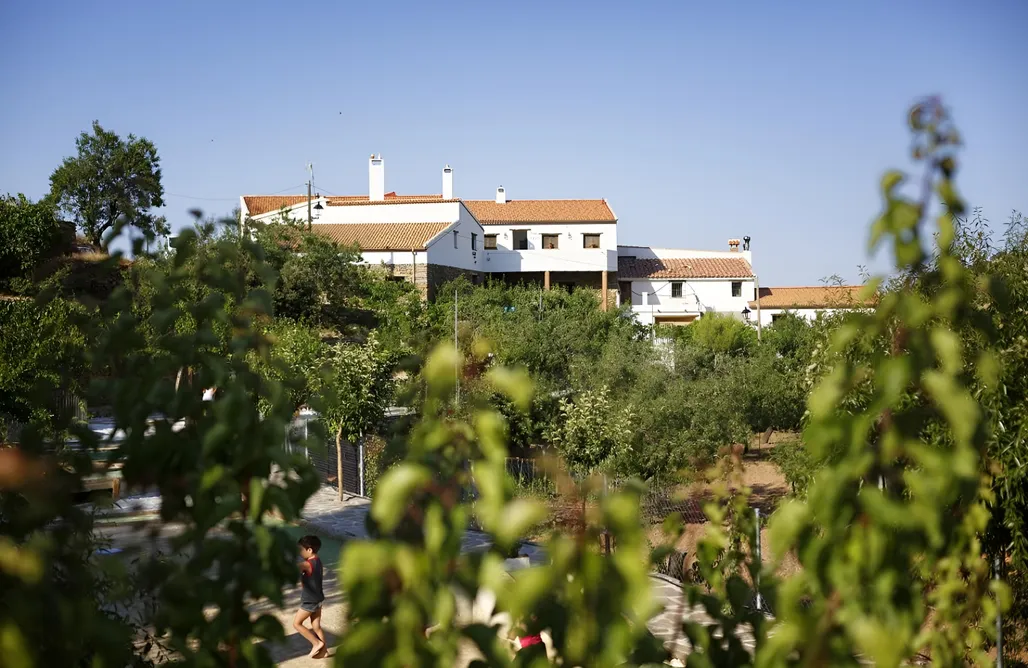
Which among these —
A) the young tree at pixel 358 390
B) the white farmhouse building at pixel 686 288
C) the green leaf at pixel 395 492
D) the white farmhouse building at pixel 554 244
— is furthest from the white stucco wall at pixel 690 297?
the green leaf at pixel 395 492

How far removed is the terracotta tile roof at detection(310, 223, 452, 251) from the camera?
1470 inches

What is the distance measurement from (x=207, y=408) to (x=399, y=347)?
1962 cm

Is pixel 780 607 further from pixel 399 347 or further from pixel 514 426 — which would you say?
pixel 399 347

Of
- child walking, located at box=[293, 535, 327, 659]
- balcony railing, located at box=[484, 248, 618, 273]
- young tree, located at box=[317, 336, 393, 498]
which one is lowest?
child walking, located at box=[293, 535, 327, 659]

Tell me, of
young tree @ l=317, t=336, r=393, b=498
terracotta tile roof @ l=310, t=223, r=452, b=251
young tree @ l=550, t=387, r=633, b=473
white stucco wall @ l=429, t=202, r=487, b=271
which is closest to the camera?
young tree @ l=317, t=336, r=393, b=498

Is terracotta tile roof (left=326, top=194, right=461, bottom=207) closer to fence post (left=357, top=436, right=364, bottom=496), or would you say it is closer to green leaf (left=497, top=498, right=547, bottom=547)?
fence post (left=357, top=436, right=364, bottom=496)

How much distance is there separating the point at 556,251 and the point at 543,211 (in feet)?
9.57

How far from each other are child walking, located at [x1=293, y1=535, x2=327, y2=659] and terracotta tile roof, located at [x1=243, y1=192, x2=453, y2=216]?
32453 millimetres

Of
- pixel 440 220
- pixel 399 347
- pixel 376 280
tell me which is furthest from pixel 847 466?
pixel 440 220

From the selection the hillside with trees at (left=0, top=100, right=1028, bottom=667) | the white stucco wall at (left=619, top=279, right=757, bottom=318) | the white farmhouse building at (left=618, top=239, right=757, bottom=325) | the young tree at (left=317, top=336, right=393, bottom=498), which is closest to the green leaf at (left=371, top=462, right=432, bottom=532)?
the hillside with trees at (left=0, top=100, right=1028, bottom=667)

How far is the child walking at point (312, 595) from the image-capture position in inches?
324

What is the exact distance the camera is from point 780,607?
4.25ft

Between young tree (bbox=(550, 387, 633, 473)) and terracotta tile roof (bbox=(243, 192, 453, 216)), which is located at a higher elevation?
terracotta tile roof (bbox=(243, 192, 453, 216))

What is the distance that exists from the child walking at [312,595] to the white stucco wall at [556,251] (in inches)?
1402
